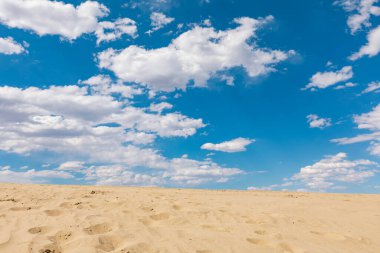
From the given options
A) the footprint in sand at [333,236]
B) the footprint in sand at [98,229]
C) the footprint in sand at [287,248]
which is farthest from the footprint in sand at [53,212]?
the footprint in sand at [333,236]

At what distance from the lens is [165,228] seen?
698 centimetres

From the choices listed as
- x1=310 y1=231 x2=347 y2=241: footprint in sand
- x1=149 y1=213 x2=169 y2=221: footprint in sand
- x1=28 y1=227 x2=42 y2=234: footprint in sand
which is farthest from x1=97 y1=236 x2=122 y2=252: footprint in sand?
x1=310 y1=231 x2=347 y2=241: footprint in sand

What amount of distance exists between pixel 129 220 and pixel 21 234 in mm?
2223

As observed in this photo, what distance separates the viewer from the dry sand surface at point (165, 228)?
5824 mm

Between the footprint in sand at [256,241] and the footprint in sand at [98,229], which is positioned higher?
the footprint in sand at [98,229]

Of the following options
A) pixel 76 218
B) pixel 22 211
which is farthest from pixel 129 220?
pixel 22 211

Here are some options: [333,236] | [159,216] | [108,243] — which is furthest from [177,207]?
[333,236]

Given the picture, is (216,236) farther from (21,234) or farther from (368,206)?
(368,206)

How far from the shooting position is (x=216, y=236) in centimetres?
653

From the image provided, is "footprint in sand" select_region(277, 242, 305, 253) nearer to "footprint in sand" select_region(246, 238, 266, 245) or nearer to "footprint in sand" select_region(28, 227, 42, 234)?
"footprint in sand" select_region(246, 238, 266, 245)

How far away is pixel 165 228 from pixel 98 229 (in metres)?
1.38

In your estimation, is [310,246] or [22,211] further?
[22,211]

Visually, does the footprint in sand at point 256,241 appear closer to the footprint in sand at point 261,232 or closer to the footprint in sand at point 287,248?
the footprint in sand at point 287,248

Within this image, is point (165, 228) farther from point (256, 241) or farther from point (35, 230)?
point (35, 230)
